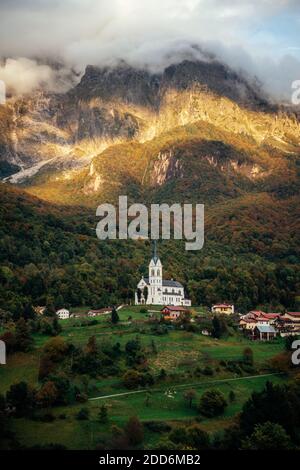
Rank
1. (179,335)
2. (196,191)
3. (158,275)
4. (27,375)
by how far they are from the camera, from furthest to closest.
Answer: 1. (196,191)
2. (158,275)
3. (179,335)
4. (27,375)

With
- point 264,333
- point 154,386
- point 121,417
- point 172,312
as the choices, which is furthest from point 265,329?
point 121,417

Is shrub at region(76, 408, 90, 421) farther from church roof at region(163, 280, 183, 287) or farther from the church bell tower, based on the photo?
church roof at region(163, 280, 183, 287)

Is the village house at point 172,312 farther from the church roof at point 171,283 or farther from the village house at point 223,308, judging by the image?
the church roof at point 171,283

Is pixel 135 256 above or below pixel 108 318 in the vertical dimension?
above

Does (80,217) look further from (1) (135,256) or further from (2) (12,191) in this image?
(1) (135,256)

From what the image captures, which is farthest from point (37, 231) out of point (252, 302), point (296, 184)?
point (296, 184)
